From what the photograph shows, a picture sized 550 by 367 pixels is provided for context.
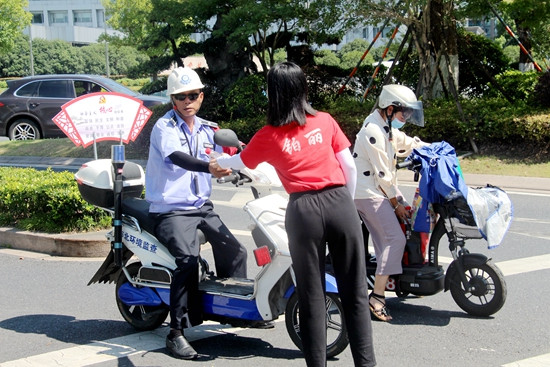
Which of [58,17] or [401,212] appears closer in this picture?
[401,212]

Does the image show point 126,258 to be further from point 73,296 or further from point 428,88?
point 428,88

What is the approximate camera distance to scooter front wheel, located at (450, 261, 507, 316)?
5.76 meters

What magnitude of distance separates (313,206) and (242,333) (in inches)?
74.3

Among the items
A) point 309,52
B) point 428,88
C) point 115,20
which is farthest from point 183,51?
point 115,20

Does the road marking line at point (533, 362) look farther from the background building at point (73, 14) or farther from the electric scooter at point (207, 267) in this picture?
the background building at point (73, 14)

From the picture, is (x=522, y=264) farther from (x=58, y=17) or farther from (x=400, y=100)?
(x=58, y=17)

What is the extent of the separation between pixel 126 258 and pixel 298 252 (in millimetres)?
2048

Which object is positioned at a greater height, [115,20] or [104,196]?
[115,20]

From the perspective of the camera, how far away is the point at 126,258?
230 inches

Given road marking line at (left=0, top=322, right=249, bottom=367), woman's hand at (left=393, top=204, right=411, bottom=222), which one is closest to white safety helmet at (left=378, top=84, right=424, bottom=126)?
woman's hand at (left=393, top=204, right=411, bottom=222)

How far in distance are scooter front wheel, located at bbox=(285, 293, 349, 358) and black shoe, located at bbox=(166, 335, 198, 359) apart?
26.4 inches

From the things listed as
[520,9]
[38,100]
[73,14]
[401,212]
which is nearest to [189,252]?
[401,212]

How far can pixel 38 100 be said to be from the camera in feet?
62.5

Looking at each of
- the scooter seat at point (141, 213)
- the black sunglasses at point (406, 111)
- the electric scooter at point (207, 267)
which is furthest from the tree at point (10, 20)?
the black sunglasses at point (406, 111)
